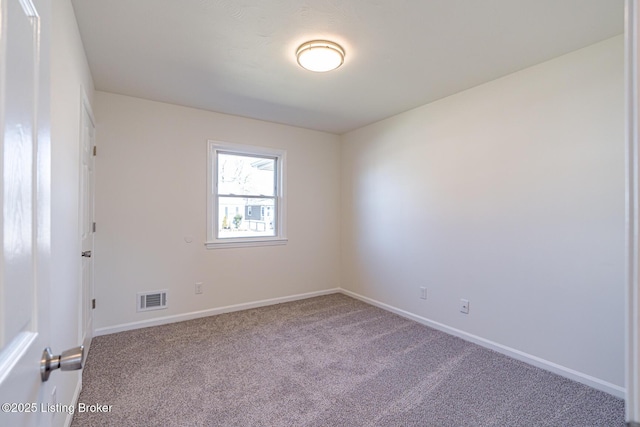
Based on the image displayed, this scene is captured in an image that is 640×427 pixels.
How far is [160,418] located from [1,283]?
191cm

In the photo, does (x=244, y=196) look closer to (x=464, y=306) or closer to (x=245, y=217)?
(x=245, y=217)

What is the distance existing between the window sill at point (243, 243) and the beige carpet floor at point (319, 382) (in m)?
0.98

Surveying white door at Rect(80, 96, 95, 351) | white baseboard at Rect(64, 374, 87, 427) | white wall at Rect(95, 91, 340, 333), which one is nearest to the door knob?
white baseboard at Rect(64, 374, 87, 427)

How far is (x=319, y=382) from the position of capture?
7.48 ft

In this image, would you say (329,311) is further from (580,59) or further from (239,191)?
(580,59)

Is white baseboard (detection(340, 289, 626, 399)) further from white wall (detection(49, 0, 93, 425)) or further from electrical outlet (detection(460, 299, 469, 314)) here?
white wall (detection(49, 0, 93, 425))

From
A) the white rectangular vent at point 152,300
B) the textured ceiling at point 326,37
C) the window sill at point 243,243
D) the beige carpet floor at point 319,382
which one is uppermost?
the textured ceiling at point 326,37

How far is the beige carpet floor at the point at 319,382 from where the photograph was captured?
6.23 feet

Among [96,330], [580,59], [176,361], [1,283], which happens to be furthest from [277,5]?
[96,330]

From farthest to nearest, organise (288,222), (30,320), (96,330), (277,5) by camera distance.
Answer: (288,222), (96,330), (277,5), (30,320)

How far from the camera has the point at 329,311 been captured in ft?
12.8

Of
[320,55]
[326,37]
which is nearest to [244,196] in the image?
[320,55]

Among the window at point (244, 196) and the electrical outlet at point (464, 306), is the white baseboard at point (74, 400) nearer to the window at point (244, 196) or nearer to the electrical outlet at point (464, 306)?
the window at point (244, 196)

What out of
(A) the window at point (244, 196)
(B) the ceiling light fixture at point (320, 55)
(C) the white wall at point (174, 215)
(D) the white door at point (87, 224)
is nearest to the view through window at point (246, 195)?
(A) the window at point (244, 196)
